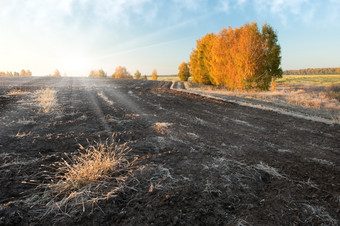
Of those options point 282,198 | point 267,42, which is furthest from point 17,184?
point 267,42

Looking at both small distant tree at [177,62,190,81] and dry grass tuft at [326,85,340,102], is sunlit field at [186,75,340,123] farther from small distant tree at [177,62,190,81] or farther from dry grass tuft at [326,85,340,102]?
small distant tree at [177,62,190,81]

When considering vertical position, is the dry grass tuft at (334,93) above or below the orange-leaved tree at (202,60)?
below

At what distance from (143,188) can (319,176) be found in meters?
3.17

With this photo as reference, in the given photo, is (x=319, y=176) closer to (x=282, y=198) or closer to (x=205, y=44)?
(x=282, y=198)

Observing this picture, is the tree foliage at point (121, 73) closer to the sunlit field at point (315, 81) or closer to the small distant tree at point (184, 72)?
the small distant tree at point (184, 72)

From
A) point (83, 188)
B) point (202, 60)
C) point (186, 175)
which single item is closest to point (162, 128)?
point (186, 175)

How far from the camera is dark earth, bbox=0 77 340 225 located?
7.59 ft

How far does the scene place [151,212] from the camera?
2357mm

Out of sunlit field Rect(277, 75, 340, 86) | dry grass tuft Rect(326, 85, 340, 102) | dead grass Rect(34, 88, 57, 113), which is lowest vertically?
dry grass tuft Rect(326, 85, 340, 102)

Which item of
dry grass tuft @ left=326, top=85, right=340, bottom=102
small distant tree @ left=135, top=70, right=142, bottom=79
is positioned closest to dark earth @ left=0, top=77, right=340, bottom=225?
dry grass tuft @ left=326, top=85, right=340, bottom=102

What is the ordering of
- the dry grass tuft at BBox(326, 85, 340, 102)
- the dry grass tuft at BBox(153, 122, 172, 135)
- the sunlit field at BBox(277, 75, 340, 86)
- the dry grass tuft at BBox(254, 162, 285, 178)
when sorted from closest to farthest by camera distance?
the dry grass tuft at BBox(254, 162, 285, 178), the dry grass tuft at BBox(153, 122, 172, 135), the dry grass tuft at BBox(326, 85, 340, 102), the sunlit field at BBox(277, 75, 340, 86)

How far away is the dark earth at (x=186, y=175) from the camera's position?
231cm

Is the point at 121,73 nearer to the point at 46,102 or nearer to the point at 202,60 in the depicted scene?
the point at 202,60

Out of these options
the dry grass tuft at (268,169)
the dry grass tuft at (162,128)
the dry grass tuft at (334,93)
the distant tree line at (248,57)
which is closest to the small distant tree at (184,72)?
the distant tree line at (248,57)
